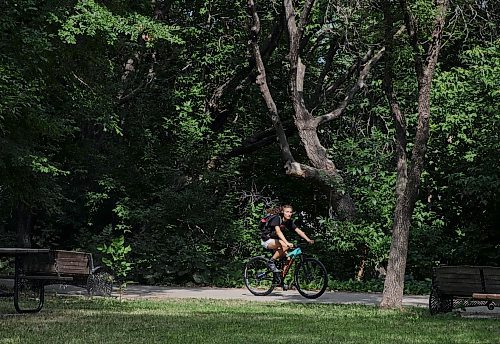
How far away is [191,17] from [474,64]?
8.47 meters

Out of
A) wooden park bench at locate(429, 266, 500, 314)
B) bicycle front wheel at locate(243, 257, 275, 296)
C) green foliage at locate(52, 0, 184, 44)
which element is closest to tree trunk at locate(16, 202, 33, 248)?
green foliage at locate(52, 0, 184, 44)

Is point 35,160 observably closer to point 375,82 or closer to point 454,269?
point 454,269

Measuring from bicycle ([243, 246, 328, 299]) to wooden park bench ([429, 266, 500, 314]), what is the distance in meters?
3.63

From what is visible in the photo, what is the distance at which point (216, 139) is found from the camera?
79.7 feet

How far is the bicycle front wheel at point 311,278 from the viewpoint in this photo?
55.2ft

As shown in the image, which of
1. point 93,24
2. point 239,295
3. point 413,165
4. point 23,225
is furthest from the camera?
point 23,225

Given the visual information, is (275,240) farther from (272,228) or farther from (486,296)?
(486,296)

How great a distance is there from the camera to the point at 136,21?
18016 mm

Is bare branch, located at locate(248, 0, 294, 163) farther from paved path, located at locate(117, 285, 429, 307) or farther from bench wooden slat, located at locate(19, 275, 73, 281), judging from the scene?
bench wooden slat, located at locate(19, 275, 73, 281)

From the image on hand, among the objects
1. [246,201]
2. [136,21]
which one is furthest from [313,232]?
[136,21]

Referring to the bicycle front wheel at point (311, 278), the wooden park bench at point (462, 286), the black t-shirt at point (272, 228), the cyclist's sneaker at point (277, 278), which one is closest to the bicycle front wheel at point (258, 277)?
the cyclist's sneaker at point (277, 278)

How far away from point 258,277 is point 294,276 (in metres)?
1.19

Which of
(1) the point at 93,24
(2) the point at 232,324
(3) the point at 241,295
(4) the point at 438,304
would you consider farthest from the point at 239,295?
(2) the point at 232,324

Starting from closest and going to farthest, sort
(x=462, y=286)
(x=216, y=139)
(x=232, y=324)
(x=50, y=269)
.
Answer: (x=232, y=324) → (x=462, y=286) → (x=50, y=269) → (x=216, y=139)
